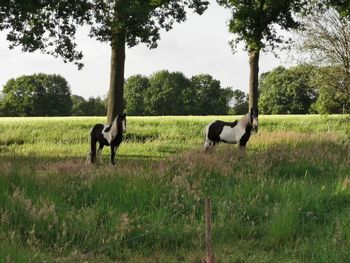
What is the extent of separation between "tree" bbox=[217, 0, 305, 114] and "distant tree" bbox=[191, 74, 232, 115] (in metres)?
76.2

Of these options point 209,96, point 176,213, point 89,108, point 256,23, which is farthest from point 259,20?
Result: point 89,108

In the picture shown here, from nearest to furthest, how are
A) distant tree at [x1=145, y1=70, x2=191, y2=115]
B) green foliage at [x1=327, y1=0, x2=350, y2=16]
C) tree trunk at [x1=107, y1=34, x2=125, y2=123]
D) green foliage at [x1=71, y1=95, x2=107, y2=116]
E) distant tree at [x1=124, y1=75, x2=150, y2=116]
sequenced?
tree trunk at [x1=107, y1=34, x2=125, y2=123] < green foliage at [x1=327, y1=0, x2=350, y2=16] < distant tree at [x1=145, y1=70, x2=191, y2=115] < distant tree at [x1=124, y1=75, x2=150, y2=116] < green foliage at [x1=71, y1=95, x2=107, y2=116]

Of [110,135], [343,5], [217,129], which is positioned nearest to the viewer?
[110,135]

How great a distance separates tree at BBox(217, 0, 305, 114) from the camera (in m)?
28.8

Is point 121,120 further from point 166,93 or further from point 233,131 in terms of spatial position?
point 166,93

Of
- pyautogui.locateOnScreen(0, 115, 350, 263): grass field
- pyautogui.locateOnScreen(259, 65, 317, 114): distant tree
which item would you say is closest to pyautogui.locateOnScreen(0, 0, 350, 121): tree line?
pyautogui.locateOnScreen(0, 115, 350, 263): grass field

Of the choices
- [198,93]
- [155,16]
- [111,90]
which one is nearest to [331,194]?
[111,90]

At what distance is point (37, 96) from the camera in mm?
106250

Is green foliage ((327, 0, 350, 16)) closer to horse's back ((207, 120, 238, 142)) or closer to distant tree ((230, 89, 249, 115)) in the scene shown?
horse's back ((207, 120, 238, 142))

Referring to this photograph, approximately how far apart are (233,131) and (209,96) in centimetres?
9669

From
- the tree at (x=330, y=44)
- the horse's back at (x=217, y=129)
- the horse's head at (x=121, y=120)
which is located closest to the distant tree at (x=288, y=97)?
the tree at (x=330, y=44)

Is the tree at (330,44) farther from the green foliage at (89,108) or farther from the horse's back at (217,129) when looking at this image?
the green foliage at (89,108)

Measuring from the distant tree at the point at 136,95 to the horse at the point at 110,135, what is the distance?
95522 millimetres

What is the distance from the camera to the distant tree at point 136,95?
112250 millimetres
